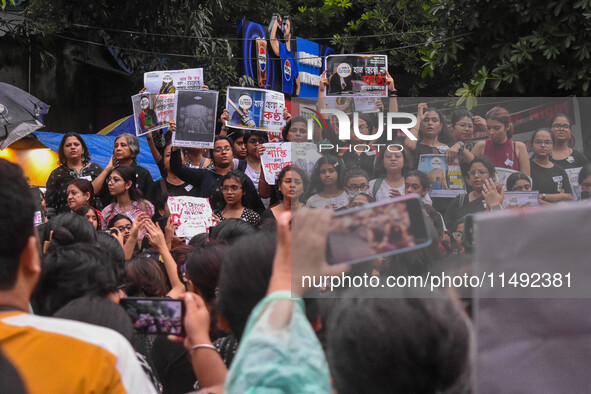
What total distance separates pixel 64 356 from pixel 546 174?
2329mm

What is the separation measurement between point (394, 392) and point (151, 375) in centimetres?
101

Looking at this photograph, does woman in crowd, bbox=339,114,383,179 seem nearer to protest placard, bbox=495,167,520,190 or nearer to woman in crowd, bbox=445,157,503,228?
woman in crowd, bbox=445,157,503,228

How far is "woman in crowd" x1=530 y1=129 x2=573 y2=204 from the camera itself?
10.2 ft

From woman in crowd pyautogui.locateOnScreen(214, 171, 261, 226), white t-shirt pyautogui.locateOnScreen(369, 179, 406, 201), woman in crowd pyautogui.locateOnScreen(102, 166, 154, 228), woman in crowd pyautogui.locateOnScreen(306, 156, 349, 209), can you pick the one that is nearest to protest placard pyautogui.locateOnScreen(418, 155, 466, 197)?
white t-shirt pyautogui.locateOnScreen(369, 179, 406, 201)

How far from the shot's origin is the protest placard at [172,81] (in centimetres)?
649

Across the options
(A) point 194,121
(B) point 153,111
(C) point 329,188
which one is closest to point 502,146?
(C) point 329,188

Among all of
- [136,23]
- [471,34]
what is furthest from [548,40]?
[136,23]

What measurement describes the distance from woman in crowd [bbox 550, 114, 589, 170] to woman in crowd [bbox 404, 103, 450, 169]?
54 centimetres

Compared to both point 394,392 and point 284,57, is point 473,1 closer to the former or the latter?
point 394,392

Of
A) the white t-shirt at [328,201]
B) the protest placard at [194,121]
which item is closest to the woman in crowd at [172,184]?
the protest placard at [194,121]

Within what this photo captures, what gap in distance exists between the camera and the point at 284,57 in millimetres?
11844

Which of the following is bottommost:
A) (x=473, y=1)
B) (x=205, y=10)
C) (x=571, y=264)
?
(x=571, y=264)

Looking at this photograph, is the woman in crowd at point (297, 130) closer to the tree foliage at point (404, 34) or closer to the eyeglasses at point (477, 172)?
the eyeglasses at point (477, 172)

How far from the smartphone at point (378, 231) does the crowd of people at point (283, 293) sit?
4 centimetres
